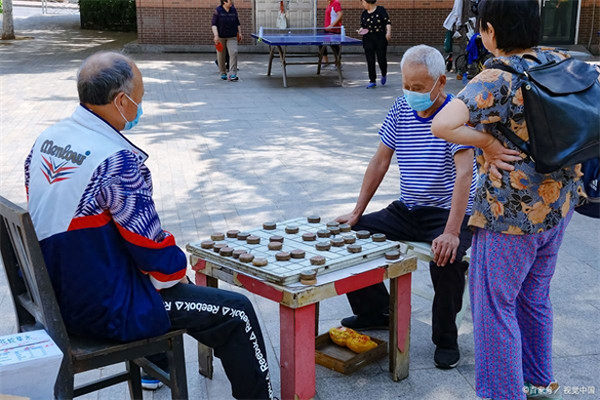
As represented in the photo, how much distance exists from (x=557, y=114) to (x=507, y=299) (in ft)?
2.50

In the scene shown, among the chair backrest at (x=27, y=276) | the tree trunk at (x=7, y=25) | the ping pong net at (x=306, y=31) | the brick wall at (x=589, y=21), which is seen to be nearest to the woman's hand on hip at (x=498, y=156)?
the chair backrest at (x=27, y=276)

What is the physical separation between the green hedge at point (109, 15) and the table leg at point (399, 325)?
976 inches

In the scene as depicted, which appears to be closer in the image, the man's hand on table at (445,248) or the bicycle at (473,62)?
the man's hand on table at (445,248)

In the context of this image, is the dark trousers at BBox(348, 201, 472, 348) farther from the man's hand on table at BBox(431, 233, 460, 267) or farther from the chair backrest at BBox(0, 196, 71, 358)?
the chair backrest at BBox(0, 196, 71, 358)

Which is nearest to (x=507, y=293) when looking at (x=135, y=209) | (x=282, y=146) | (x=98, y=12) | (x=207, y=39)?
(x=135, y=209)

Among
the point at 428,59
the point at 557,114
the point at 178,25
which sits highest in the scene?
the point at 428,59

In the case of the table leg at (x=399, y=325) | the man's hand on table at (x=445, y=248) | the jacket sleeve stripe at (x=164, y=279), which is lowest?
the table leg at (x=399, y=325)

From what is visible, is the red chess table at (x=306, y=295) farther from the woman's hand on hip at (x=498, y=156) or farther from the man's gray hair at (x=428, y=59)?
the man's gray hair at (x=428, y=59)

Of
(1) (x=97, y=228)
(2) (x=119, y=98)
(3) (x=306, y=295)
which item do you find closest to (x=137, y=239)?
(1) (x=97, y=228)

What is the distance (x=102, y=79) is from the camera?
264 cm

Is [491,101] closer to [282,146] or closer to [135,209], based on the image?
[135,209]

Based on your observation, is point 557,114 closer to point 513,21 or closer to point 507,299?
point 513,21

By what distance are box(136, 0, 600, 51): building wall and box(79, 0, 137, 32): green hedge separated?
7518 mm

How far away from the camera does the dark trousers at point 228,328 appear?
2.76 m
